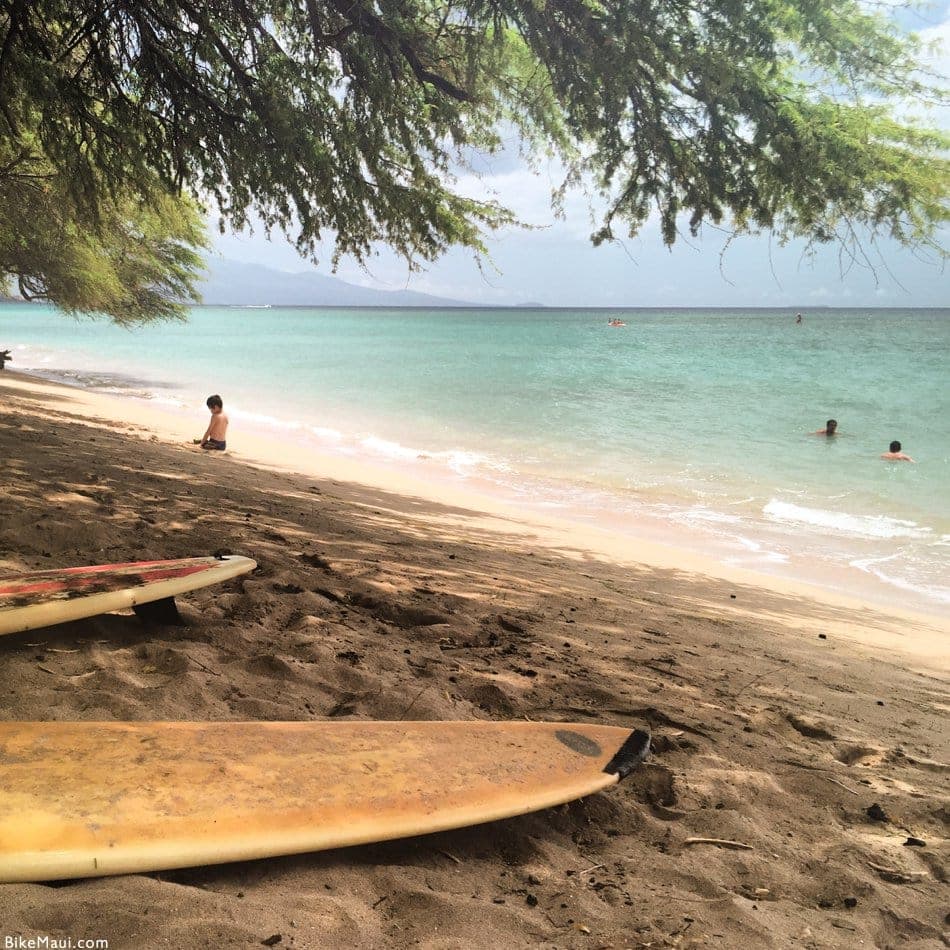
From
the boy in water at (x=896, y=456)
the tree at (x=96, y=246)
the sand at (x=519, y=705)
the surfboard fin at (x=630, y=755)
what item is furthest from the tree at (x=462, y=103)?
the boy in water at (x=896, y=456)

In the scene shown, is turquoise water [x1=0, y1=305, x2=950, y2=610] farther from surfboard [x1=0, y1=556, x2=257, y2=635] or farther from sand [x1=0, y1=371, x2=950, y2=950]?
surfboard [x1=0, y1=556, x2=257, y2=635]

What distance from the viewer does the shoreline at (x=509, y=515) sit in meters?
6.56

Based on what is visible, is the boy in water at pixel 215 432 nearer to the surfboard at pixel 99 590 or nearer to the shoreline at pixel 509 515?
the shoreline at pixel 509 515

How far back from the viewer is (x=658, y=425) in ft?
63.6

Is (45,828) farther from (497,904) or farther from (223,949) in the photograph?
(497,904)

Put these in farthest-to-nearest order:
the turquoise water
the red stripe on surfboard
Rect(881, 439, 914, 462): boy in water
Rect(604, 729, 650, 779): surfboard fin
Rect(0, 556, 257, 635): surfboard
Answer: Rect(881, 439, 914, 462): boy in water, the turquoise water, the red stripe on surfboard, Rect(0, 556, 257, 635): surfboard, Rect(604, 729, 650, 779): surfboard fin

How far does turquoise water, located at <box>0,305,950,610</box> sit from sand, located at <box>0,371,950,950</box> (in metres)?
3.68

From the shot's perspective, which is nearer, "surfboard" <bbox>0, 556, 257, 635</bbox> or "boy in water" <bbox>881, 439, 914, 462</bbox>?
"surfboard" <bbox>0, 556, 257, 635</bbox>

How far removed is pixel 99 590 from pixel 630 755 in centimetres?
221

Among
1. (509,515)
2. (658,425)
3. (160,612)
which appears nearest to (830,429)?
(658,425)

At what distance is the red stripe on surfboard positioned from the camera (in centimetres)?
297

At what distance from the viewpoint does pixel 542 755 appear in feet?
8.00

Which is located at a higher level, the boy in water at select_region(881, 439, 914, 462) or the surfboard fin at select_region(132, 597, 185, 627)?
the boy in water at select_region(881, 439, 914, 462)

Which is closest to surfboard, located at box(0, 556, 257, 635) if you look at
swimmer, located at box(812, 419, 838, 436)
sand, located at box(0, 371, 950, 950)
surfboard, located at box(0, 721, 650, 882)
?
sand, located at box(0, 371, 950, 950)
